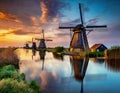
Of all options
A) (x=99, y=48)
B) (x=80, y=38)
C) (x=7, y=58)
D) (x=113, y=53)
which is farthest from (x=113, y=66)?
(x=99, y=48)

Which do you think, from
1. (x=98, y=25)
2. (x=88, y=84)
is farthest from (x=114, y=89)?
(x=98, y=25)

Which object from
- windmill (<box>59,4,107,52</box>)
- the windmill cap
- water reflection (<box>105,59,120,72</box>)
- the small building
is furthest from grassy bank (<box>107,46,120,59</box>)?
the small building

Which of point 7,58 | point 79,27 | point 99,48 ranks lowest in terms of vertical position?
point 7,58

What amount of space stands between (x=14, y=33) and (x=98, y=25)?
4926 mm

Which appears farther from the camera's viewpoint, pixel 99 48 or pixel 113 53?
pixel 99 48

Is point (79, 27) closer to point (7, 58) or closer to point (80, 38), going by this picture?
point (80, 38)

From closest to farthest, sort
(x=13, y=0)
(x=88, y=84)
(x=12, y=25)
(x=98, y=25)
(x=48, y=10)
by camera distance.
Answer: (x=88, y=84), (x=13, y=0), (x=12, y=25), (x=48, y=10), (x=98, y=25)

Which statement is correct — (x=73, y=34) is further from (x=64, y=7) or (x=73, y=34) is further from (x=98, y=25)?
(x=64, y=7)

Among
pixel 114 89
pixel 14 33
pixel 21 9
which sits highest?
pixel 21 9

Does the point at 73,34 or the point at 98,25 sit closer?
the point at 98,25

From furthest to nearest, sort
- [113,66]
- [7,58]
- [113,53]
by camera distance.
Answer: [113,53], [113,66], [7,58]

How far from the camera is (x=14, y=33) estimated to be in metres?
10.4

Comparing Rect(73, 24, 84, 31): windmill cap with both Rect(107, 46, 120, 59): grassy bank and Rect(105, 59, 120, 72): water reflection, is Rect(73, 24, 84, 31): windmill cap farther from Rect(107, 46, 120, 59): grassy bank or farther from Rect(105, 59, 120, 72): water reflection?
Rect(105, 59, 120, 72): water reflection

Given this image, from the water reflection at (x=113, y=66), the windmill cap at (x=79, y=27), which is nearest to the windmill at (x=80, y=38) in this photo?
the windmill cap at (x=79, y=27)
